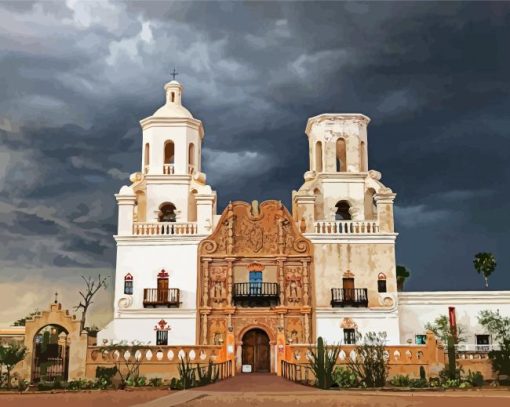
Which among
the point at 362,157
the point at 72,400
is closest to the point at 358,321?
the point at 362,157

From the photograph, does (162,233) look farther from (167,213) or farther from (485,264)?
(485,264)

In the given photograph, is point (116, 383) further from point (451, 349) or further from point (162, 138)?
point (162, 138)

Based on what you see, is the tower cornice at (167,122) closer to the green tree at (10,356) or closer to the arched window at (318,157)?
the arched window at (318,157)

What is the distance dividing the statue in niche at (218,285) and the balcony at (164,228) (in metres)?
2.58

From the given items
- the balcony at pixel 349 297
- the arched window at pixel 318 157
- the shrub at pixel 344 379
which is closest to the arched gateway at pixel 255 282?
the balcony at pixel 349 297

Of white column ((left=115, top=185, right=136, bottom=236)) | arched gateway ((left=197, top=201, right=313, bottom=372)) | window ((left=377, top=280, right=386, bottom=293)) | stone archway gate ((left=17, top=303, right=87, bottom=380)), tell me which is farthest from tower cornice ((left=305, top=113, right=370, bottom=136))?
stone archway gate ((left=17, top=303, right=87, bottom=380))

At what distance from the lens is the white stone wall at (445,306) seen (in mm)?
39188

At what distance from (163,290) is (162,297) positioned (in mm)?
425

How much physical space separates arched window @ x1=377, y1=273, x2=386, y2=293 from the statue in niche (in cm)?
868

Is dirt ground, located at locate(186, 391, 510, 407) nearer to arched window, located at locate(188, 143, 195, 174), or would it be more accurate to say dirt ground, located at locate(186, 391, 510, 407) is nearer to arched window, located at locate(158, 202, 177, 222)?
arched window, located at locate(158, 202, 177, 222)

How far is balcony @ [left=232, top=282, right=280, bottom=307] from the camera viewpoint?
3862 cm

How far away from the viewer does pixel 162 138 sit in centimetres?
4269

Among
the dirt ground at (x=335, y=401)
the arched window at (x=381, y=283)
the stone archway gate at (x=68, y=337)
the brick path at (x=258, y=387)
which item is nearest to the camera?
the dirt ground at (x=335, y=401)

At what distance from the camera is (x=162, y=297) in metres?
38.4
